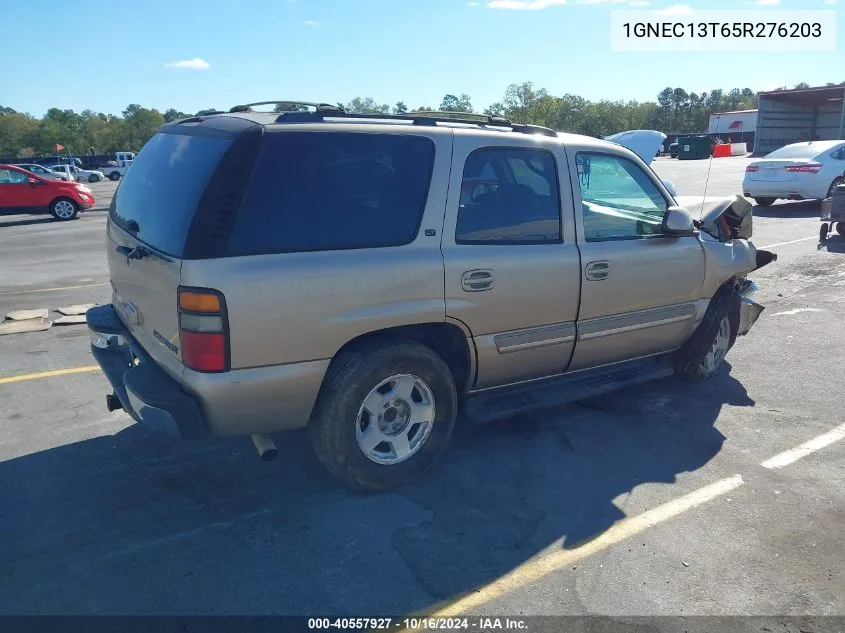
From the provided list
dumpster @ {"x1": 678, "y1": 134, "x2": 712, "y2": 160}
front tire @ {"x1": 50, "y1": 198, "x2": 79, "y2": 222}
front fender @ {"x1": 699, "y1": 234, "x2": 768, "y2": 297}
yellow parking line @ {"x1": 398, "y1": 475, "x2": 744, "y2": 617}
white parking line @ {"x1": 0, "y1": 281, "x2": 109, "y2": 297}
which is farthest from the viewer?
dumpster @ {"x1": 678, "y1": 134, "x2": 712, "y2": 160}

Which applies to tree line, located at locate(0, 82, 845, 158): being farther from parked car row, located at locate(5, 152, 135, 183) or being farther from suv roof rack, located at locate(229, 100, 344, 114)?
suv roof rack, located at locate(229, 100, 344, 114)

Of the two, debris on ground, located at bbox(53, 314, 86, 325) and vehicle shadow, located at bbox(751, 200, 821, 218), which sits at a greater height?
debris on ground, located at bbox(53, 314, 86, 325)

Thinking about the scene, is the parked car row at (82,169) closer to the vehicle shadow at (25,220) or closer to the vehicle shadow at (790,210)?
the vehicle shadow at (25,220)

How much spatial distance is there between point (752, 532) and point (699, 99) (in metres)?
117

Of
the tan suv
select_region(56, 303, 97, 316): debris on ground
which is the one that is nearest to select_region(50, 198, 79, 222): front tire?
select_region(56, 303, 97, 316): debris on ground

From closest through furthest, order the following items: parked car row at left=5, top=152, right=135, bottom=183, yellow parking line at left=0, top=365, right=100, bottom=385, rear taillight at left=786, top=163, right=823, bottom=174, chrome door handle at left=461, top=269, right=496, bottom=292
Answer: chrome door handle at left=461, top=269, right=496, bottom=292, yellow parking line at left=0, top=365, right=100, bottom=385, rear taillight at left=786, top=163, right=823, bottom=174, parked car row at left=5, top=152, right=135, bottom=183

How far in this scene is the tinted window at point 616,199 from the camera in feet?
14.2

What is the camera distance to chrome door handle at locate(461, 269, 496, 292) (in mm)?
3707

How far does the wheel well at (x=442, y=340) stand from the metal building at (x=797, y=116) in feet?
155

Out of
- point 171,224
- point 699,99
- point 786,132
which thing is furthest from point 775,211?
point 699,99

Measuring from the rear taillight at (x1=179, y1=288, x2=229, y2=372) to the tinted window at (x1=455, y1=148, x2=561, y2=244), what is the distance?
1348mm

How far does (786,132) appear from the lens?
159 feet

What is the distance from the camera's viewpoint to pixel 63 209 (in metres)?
19.0

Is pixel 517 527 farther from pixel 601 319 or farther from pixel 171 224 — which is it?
pixel 171 224
